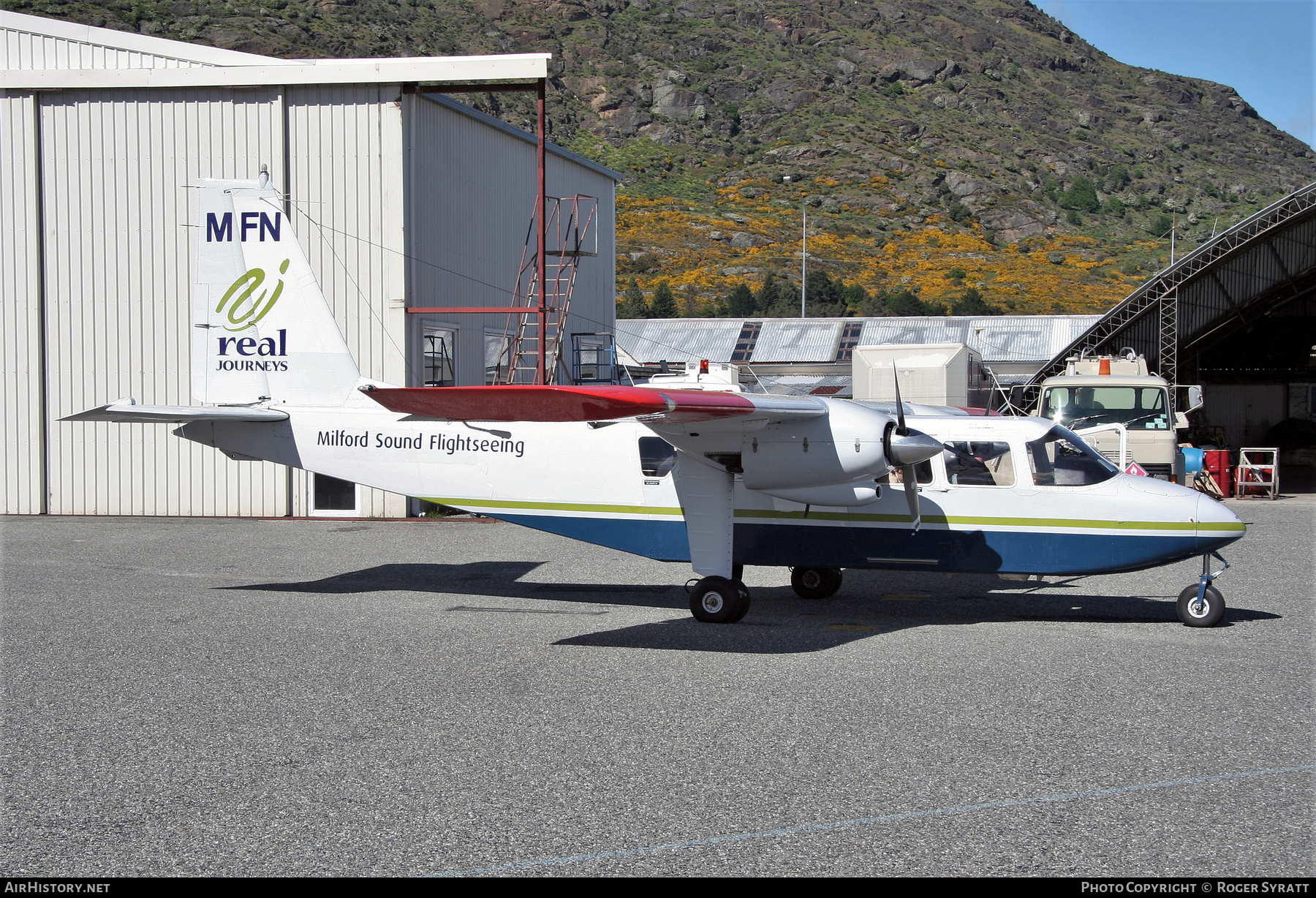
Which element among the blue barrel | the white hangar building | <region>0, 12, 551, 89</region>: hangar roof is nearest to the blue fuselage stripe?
the white hangar building

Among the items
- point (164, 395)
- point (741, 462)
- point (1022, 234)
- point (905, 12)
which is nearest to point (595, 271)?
point (164, 395)

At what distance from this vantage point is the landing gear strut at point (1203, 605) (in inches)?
415

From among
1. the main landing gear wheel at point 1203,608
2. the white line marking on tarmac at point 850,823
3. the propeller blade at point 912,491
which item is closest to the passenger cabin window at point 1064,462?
the propeller blade at point 912,491

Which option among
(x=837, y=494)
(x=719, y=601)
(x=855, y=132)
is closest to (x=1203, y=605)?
(x=837, y=494)

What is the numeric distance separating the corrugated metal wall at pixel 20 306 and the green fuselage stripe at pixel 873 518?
1211 cm

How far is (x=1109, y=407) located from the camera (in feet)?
68.9

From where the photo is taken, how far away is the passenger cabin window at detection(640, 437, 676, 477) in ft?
38.7

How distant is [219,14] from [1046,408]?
83.0 metres

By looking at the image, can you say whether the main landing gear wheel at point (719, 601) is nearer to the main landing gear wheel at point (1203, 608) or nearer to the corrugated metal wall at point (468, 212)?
the main landing gear wheel at point (1203, 608)

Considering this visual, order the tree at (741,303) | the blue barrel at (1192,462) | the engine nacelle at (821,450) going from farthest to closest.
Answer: the tree at (741,303) → the blue barrel at (1192,462) → the engine nacelle at (821,450)

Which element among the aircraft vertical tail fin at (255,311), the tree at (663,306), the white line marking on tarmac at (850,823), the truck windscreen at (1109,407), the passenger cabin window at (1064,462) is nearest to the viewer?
the white line marking on tarmac at (850,823)

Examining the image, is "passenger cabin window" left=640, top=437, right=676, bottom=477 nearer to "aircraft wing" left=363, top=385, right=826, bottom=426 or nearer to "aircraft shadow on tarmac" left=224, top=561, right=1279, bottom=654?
"aircraft shadow on tarmac" left=224, top=561, right=1279, bottom=654

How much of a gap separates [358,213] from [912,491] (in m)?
13.2

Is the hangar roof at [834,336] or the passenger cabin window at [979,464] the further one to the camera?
the hangar roof at [834,336]
